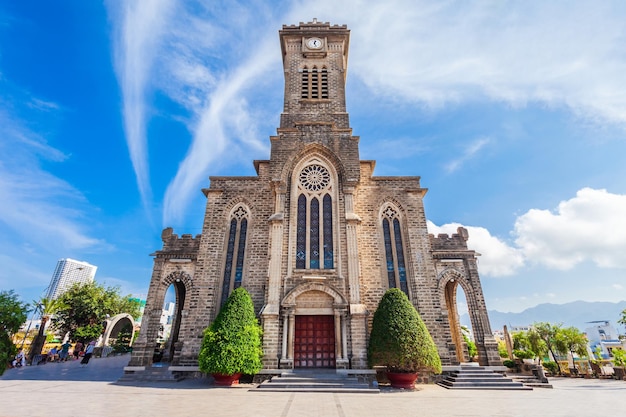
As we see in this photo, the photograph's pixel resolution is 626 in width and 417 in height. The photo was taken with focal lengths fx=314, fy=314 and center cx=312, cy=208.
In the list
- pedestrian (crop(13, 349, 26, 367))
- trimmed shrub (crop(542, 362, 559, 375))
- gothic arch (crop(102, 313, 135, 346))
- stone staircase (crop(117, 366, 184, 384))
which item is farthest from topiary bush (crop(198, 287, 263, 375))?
trimmed shrub (crop(542, 362, 559, 375))

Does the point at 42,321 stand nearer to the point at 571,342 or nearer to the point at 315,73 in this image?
the point at 315,73

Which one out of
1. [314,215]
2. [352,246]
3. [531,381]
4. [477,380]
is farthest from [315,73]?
[531,381]

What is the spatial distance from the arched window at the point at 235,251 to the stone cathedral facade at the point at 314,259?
0.18ft

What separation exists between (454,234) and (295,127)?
11302 mm

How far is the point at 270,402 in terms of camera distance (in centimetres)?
949

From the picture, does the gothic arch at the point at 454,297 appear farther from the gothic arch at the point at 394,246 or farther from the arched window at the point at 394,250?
the arched window at the point at 394,250

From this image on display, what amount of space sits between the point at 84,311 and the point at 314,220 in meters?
26.8

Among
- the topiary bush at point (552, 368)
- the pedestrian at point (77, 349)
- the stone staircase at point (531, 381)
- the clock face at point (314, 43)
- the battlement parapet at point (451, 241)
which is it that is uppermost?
the clock face at point (314, 43)

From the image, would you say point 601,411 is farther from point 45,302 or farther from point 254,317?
point 45,302

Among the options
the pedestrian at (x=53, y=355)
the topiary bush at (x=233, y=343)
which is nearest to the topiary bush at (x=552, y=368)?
the topiary bush at (x=233, y=343)

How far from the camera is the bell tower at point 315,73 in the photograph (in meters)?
20.3

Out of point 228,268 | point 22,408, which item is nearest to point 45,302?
point 228,268

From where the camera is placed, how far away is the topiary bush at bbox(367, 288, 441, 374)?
39.7ft

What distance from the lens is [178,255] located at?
55.6ft
